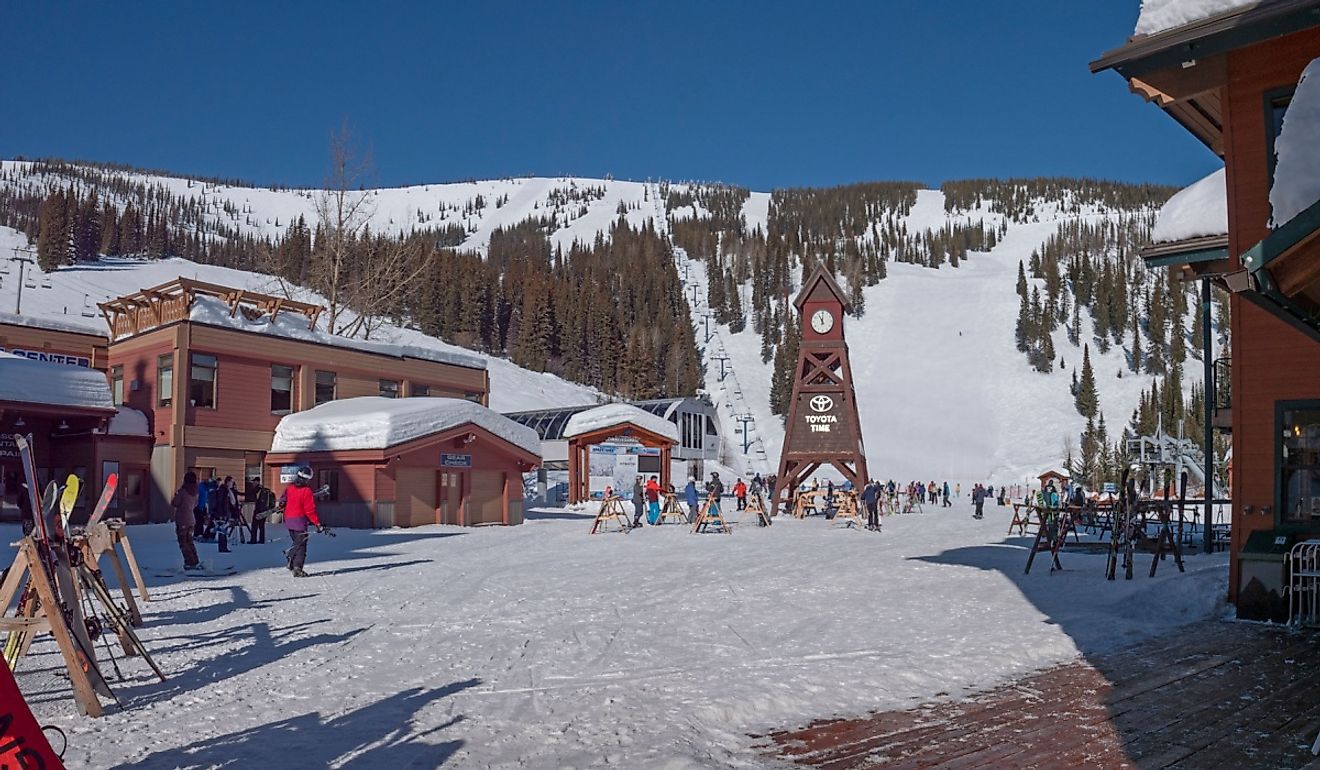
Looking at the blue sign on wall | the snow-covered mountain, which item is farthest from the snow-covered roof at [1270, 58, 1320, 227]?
the snow-covered mountain

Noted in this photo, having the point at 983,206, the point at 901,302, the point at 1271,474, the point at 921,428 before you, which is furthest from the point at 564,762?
the point at 983,206

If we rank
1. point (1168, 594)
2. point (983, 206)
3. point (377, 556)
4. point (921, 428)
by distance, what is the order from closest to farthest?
point (1168, 594) < point (377, 556) < point (921, 428) < point (983, 206)

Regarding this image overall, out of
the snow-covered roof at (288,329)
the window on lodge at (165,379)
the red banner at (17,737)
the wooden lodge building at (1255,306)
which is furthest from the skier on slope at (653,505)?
the red banner at (17,737)

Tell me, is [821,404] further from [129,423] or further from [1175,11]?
[1175,11]

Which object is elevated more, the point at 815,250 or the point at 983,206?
the point at 983,206

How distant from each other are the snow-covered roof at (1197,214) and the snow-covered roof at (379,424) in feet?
66.5

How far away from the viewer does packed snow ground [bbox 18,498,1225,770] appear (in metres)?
5.82

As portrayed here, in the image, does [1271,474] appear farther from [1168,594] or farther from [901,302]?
[901,302]

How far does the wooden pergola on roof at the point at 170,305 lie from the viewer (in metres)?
29.4

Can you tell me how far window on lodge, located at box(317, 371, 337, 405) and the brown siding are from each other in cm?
2798

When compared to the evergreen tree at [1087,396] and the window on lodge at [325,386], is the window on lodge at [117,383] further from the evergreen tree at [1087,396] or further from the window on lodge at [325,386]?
the evergreen tree at [1087,396]

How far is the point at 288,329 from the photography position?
1303 inches

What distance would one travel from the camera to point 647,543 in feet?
73.4

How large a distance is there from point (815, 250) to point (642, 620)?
124697 millimetres
